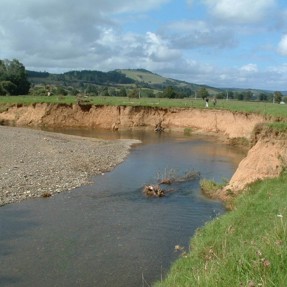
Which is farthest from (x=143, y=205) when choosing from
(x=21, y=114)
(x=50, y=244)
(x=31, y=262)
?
(x=21, y=114)

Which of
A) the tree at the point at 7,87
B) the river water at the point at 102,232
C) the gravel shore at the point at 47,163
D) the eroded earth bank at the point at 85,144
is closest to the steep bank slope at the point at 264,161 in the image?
the eroded earth bank at the point at 85,144

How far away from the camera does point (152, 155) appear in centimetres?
3812

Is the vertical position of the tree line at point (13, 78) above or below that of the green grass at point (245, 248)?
above

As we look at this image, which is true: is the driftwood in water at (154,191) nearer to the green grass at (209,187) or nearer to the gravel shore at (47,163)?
the green grass at (209,187)

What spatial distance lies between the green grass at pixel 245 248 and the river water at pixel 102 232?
4.87 feet

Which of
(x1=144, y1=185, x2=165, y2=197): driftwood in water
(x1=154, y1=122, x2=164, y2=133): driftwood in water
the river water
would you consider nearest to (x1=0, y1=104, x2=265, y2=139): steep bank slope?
(x1=154, y1=122, x2=164, y2=133): driftwood in water

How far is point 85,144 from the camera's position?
4134 centimetres

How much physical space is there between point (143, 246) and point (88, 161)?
17.4m

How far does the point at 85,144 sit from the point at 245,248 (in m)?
34.2

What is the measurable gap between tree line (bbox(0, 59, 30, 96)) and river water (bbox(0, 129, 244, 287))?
57.4 metres

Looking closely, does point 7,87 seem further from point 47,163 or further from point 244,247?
point 244,247

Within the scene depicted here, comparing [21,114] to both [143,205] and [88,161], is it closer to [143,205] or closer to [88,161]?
[88,161]

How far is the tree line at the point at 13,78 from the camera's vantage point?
80250 millimetres

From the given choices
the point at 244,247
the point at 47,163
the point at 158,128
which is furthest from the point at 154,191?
the point at 158,128
